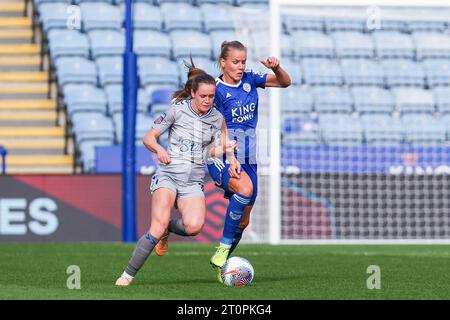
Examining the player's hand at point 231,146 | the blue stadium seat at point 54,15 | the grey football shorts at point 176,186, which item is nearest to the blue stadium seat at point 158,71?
the blue stadium seat at point 54,15

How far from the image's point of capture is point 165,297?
7.65m

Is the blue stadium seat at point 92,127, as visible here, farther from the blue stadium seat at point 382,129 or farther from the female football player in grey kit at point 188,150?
the female football player in grey kit at point 188,150

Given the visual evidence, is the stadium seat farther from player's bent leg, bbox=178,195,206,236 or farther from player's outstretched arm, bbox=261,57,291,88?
player's bent leg, bbox=178,195,206,236

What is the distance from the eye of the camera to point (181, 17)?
20.7 metres

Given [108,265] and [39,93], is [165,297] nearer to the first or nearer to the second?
[108,265]

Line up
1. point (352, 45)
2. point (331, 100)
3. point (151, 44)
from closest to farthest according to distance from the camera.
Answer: point (331, 100)
point (352, 45)
point (151, 44)

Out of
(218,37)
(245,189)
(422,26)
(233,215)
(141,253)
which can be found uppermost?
(422,26)

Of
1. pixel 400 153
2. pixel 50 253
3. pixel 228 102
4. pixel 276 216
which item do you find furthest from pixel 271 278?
pixel 400 153

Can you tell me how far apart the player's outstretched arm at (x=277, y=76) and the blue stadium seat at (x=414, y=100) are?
30.2 ft

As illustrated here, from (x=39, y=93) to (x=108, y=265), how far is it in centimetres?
905

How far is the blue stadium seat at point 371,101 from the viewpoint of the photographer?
1859 cm

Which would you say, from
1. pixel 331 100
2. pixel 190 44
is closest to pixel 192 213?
pixel 331 100

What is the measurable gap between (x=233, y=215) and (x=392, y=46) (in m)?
10.4

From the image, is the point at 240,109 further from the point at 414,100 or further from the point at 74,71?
the point at 74,71
